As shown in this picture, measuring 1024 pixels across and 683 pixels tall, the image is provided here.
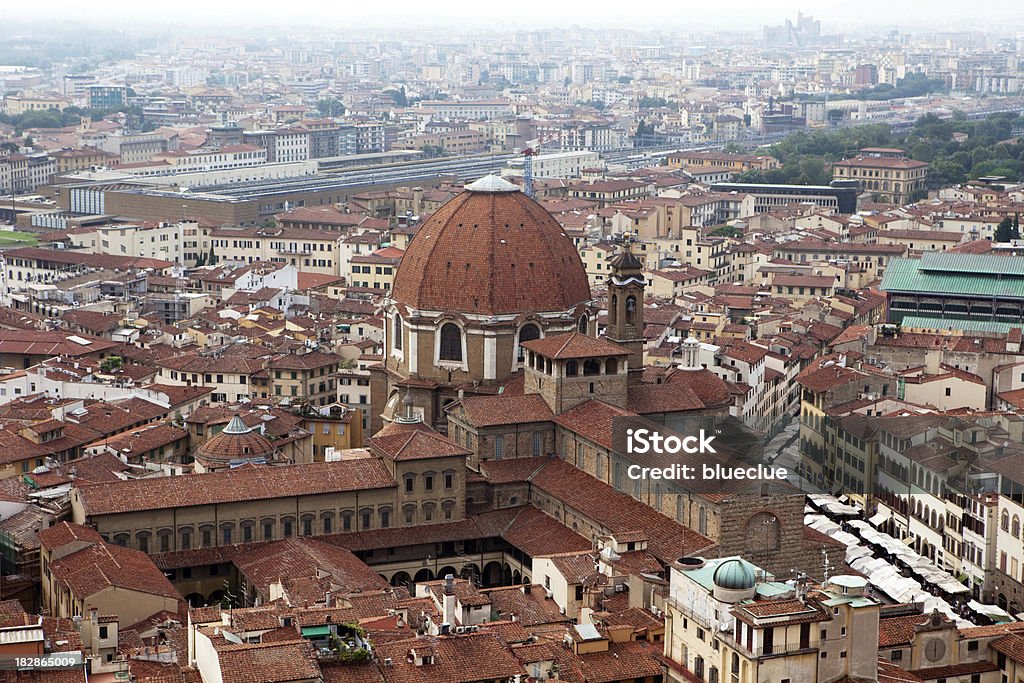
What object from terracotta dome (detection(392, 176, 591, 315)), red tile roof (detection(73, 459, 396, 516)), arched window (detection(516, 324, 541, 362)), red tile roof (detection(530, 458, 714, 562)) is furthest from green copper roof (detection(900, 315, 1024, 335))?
red tile roof (detection(73, 459, 396, 516))

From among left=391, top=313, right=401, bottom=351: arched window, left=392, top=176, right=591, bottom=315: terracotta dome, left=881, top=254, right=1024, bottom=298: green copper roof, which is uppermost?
left=392, top=176, right=591, bottom=315: terracotta dome

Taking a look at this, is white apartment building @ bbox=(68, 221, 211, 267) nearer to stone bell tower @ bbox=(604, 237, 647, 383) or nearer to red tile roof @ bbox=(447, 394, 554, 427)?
stone bell tower @ bbox=(604, 237, 647, 383)

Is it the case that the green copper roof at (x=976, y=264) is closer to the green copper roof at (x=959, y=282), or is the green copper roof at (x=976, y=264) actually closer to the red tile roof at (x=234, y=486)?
the green copper roof at (x=959, y=282)

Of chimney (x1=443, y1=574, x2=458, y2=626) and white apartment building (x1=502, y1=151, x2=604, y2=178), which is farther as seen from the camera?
white apartment building (x1=502, y1=151, x2=604, y2=178)

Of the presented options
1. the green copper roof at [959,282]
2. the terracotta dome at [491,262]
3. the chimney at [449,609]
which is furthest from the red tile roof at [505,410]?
the green copper roof at [959,282]

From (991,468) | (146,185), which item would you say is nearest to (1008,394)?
(991,468)

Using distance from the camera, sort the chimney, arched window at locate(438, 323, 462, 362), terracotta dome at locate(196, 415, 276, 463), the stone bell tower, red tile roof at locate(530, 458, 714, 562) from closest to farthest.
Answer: the chimney → red tile roof at locate(530, 458, 714, 562) → terracotta dome at locate(196, 415, 276, 463) → the stone bell tower → arched window at locate(438, 323, 462, 362)
